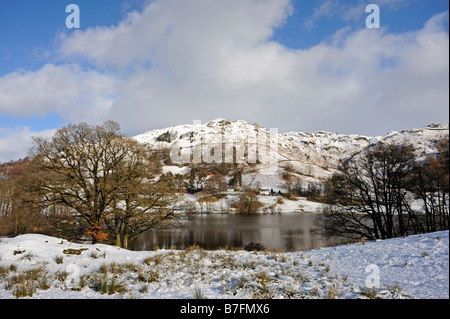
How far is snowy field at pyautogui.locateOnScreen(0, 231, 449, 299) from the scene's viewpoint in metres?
6.11

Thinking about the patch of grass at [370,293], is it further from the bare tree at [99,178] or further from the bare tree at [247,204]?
the bare tree at [247,204]

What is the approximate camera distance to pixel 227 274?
7.95m

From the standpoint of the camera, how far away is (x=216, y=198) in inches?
3659

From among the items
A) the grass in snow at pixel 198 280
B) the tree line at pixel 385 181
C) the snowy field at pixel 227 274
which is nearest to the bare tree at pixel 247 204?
the tree line at pixel 385 181

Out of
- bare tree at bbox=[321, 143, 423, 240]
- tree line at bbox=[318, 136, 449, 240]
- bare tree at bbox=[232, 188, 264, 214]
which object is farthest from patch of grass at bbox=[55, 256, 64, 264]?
bare tree at bbox=[232, 188, 264, 214]

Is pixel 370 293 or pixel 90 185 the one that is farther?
pixel 90 185

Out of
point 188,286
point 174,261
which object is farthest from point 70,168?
point 188,286

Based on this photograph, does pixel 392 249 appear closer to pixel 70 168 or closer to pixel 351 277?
pixel 351 277

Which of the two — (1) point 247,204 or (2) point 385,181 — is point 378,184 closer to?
(2) point 385,181

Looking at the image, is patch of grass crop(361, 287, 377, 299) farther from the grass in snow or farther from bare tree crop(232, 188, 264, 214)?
bare tree crop(232, 188, 264, 214)

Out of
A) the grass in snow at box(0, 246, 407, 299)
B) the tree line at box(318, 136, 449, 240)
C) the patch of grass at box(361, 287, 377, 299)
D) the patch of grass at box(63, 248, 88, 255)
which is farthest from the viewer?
the tree line at box(318, 136, 449, 240)

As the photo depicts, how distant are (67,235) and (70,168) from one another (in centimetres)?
623

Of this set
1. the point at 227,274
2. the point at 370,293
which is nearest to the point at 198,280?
the point at 227,274
